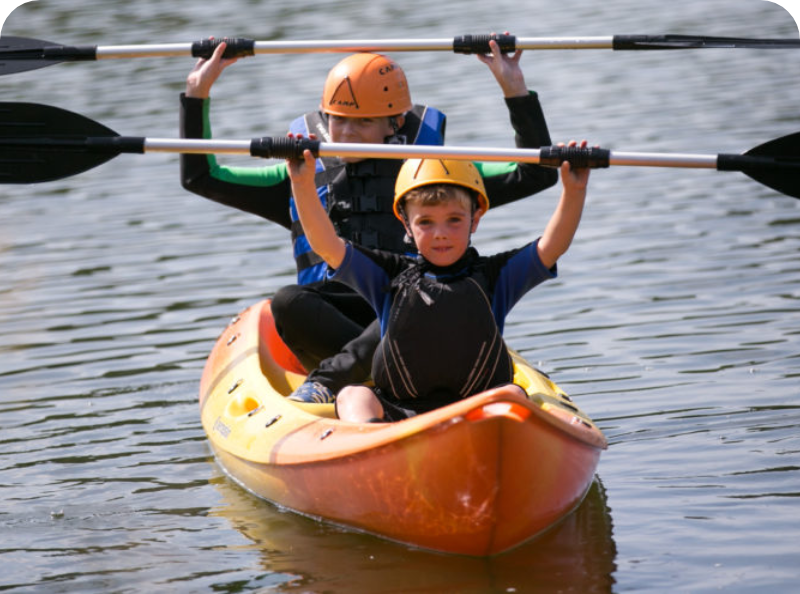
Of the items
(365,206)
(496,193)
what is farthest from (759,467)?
(365,206)

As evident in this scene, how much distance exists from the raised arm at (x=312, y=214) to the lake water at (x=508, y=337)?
1.03m

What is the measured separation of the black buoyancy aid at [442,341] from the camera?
15.8 feet

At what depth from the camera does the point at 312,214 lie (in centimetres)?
480

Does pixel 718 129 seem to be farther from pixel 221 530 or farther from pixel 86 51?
pixel 221 530

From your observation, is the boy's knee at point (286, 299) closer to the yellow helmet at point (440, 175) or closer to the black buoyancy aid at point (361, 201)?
the black buoyancy aid at point (361, 201)

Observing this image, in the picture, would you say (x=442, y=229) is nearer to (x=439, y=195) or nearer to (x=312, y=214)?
(x=439, y=195)

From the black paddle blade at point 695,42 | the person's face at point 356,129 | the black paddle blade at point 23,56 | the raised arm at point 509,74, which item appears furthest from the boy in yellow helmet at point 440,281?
the black paddle blade at point 23,56

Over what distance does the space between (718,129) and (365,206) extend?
6764mm

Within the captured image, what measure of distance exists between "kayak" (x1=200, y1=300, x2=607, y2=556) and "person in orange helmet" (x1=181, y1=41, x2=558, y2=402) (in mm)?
464

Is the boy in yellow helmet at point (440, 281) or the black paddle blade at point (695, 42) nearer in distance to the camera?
the boy in yellow helmet at point (440, 281)

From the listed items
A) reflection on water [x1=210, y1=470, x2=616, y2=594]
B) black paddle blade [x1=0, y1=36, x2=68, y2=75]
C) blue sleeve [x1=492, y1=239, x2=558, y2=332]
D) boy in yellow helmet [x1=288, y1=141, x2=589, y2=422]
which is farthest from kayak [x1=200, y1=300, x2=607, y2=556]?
black paddle blade [x1=0, y1=36, x2=68, y2=75]

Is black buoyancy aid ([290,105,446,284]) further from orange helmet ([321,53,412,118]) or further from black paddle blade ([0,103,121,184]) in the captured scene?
black paddle blade ([0,103,121,184])

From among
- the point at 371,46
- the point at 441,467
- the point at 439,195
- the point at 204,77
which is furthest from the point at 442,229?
the point at 371,46

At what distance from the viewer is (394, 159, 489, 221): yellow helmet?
189 inches
